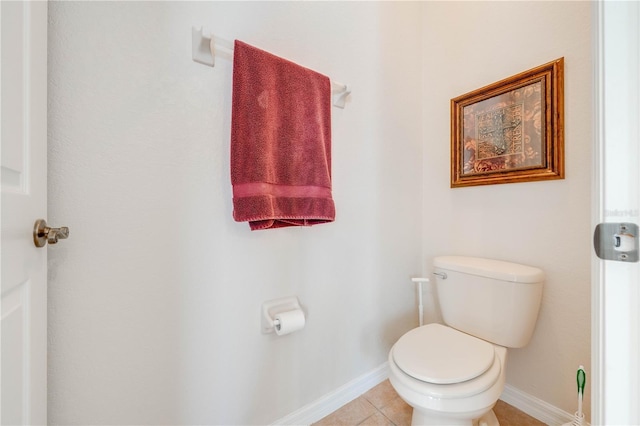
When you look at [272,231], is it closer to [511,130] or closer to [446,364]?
[446,364]

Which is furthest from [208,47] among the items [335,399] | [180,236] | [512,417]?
[512,417]

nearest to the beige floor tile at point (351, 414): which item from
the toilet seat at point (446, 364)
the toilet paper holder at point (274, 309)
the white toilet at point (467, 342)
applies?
the white toilet at point (467, 342)

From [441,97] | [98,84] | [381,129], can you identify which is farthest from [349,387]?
[441,97]

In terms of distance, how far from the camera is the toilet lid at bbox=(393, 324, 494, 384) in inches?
33.8

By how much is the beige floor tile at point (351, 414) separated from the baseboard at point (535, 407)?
69cm

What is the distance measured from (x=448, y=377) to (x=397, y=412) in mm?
546

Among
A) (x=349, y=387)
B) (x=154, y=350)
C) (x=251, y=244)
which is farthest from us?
(x=349, y=387)

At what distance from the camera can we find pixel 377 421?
1.17 m

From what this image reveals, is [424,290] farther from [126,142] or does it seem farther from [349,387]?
[126,142]

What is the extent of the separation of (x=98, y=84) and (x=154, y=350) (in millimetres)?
817

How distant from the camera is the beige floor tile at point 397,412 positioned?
1157mm

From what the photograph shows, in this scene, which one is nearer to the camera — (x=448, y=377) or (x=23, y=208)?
(x=23, y=208)

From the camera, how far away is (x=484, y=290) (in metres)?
1.13

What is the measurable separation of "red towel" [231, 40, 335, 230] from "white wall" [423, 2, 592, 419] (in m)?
0.84
